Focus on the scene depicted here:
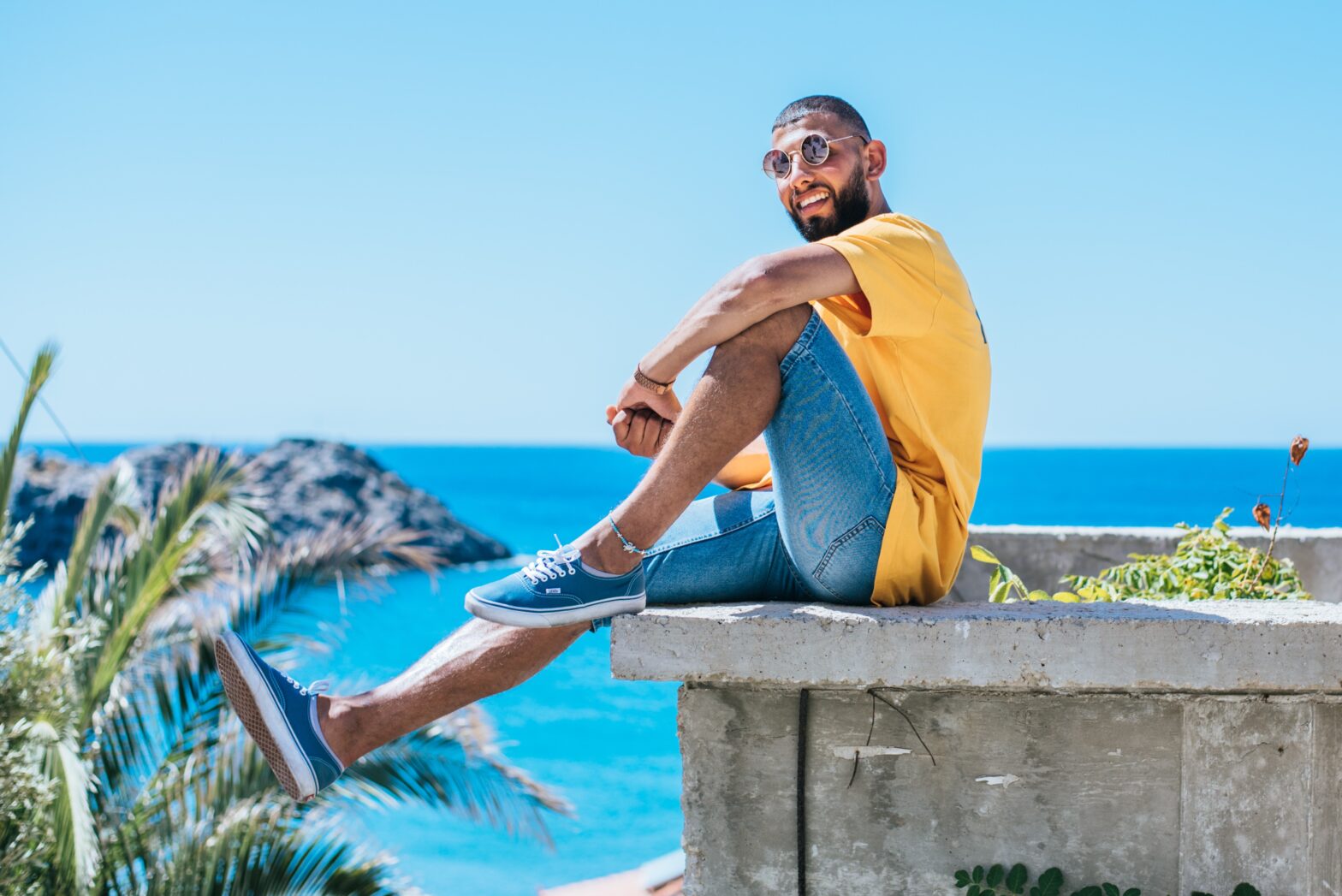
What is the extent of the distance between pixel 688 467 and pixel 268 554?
5397mm

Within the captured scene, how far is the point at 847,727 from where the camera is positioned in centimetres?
227

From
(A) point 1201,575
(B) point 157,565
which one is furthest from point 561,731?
(A) point 1201,575

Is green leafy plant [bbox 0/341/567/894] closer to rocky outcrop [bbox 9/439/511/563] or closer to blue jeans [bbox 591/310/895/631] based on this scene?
blue jeans [bbox 591/310/895/631]

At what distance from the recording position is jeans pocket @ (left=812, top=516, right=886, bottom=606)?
2.42 metres

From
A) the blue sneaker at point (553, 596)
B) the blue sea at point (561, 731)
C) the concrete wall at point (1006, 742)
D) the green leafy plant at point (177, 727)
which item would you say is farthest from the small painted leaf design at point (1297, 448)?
the green leafy plant at point (177, 727)

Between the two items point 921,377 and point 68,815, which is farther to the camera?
point 68,815

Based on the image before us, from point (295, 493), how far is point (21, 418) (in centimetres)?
2865

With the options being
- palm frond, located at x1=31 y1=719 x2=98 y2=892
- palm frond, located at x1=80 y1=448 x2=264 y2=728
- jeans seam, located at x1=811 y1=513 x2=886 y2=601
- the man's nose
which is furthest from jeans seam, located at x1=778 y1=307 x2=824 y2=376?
palm frond, located at x1=80 y1=448 x2=264 y2=728

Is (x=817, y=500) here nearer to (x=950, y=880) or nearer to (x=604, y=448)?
(x=950, y=880)

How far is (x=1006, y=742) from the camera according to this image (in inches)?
87.9

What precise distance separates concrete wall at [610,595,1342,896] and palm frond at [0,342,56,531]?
476 centimetres

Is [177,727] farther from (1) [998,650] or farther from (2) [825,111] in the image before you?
(1) [998,650]

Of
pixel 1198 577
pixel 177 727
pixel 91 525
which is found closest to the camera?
pixel 1198 577

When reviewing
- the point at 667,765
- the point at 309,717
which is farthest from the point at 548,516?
the point at 309,717
